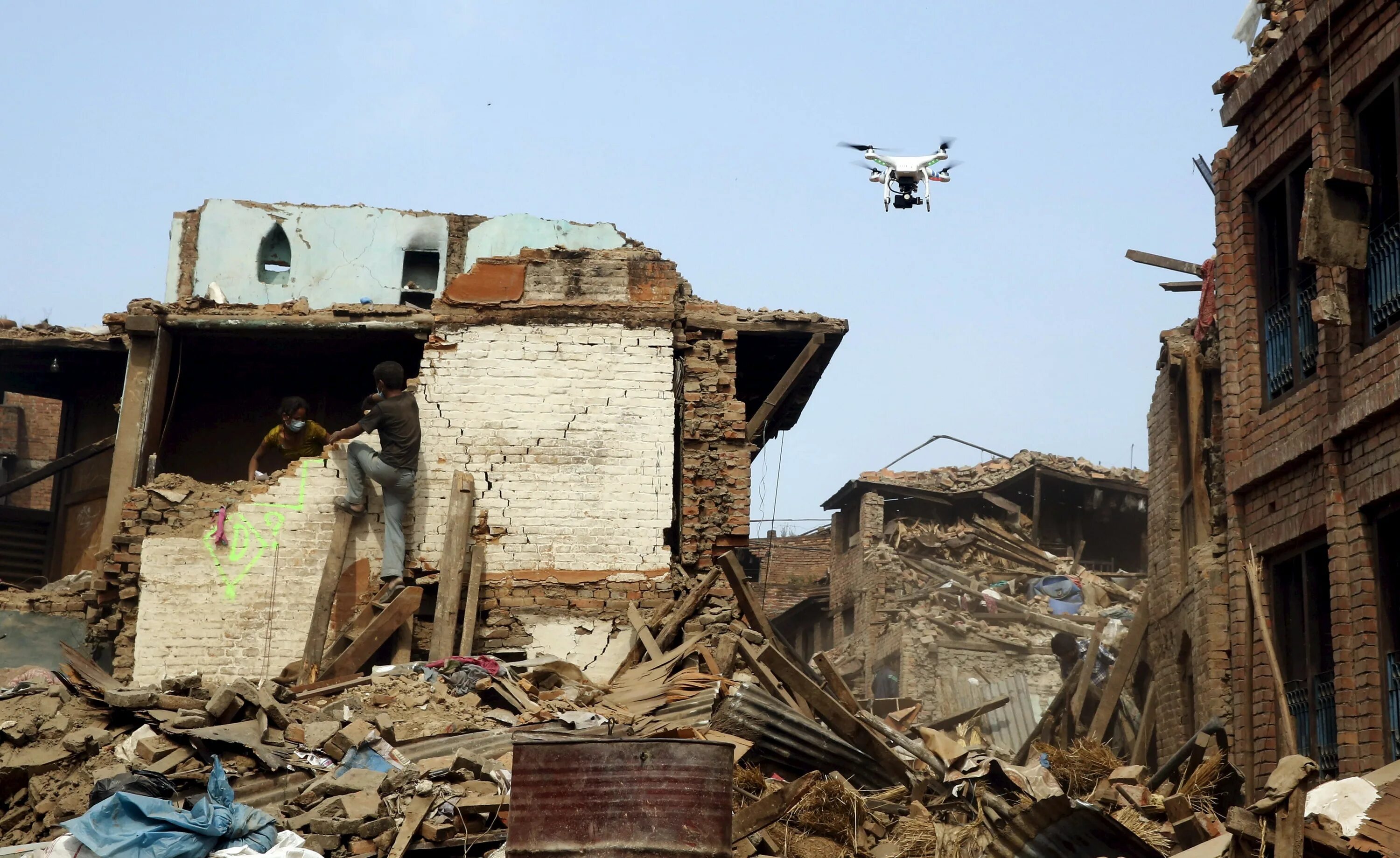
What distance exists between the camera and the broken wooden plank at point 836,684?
36.8 feet

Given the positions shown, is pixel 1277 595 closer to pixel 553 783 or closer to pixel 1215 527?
pixel 1215 527

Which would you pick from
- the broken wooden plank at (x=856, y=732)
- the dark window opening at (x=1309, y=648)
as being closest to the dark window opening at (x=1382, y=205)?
the dark window opening at (x=1309, y=648)

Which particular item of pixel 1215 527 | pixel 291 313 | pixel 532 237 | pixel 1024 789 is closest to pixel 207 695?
pixel 291 313

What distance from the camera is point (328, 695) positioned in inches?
457

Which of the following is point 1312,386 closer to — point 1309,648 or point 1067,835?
point 1309,648

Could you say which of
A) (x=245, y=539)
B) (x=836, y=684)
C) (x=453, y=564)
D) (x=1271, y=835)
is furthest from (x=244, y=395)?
(x=1271, y=835)

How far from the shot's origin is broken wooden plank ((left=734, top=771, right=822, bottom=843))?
28.0 ft

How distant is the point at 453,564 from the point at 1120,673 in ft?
24.6

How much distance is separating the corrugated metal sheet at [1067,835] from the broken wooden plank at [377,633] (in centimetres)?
614

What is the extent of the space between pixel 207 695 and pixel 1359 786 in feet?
25.7

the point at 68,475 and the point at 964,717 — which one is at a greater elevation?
the point at 68,475

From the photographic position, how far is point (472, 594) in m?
13.2

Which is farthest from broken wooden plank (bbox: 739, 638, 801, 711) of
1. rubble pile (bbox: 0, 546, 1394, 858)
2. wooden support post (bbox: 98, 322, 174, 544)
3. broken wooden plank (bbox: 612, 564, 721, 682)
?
wooden support post (bbox: 98, 322, 174, 544)

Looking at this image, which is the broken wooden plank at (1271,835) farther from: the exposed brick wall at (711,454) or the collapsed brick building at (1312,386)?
the exposed brick wall at (711,454)
